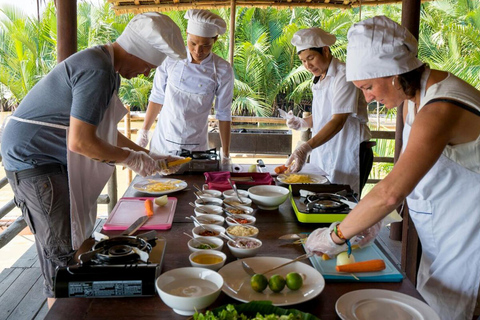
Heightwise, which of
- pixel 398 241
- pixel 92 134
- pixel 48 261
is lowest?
pixel 398 241

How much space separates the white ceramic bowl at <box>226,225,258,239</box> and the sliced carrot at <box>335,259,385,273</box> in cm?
41

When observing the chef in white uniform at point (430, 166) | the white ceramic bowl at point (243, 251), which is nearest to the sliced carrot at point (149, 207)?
the white ceramic bowl at point (243, 251)

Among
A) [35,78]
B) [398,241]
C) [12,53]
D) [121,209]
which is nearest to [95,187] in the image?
[121,209]

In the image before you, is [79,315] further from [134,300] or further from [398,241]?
[398,241]

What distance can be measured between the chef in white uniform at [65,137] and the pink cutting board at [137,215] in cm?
24

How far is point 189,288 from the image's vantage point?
1376mm

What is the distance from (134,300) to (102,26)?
47.3 feet

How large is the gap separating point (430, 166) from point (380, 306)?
475mm

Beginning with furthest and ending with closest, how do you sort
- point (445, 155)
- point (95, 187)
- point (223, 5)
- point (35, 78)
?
point (35, 78) → point (223, 5) → point (95, 187) → point (445, 155)

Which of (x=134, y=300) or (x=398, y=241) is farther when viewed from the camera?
(x=398, y=241)

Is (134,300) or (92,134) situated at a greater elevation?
(92,134)

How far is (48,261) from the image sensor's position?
7.55 ft

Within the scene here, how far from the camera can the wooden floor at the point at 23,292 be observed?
3092 mm

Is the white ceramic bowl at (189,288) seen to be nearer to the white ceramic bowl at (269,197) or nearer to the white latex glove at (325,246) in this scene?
the white latex glove at (325,246)
